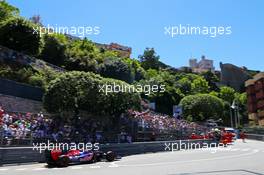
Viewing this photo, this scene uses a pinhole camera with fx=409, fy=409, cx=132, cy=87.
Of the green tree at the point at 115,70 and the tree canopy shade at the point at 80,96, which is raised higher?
the green tree at the point at 115,70

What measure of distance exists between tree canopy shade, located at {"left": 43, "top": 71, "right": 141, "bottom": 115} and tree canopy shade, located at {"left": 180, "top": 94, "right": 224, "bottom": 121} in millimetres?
41674

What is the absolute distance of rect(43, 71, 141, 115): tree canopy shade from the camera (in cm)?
3111

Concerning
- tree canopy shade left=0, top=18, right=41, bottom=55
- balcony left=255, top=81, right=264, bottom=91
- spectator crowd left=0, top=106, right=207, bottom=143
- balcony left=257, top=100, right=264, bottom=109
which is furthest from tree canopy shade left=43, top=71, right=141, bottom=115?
balcony left=255, top=81, right=264, bottom=91

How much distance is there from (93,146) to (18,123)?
17.5 ft


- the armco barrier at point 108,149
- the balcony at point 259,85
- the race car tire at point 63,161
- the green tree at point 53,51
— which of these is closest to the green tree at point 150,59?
the balcony at point 259,85

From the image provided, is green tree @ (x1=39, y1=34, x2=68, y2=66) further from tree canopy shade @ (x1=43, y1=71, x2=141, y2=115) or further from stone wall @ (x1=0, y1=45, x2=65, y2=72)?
tree canopy shade @ (x1=43, y1=71, x2=141, y2=115)

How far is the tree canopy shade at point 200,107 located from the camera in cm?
7225

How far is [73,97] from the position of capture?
31156 millimetres

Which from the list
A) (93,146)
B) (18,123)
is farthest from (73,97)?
(93,146)

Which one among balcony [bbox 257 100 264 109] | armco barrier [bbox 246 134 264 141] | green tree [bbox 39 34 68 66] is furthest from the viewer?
balcony [bbox 257 100 264 109]

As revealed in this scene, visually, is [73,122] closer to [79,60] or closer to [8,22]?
[8,22]

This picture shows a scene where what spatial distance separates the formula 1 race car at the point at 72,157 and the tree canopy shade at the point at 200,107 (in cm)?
5141

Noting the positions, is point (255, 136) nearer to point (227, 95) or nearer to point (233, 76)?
point (227, 95)

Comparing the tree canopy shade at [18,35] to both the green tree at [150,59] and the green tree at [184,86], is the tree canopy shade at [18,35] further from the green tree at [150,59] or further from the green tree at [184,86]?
the green tree at [150,59]
